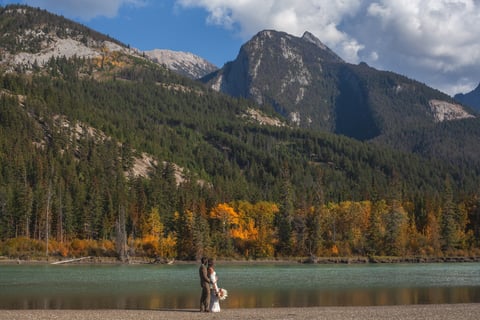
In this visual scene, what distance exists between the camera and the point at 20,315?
35875 mm

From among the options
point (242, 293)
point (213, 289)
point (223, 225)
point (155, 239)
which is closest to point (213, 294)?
point (213, 289)

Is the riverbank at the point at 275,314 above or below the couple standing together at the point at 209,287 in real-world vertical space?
below

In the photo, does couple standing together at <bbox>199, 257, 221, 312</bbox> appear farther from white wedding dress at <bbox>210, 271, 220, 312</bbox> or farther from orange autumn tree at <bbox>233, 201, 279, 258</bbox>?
orange autumn tree at <bbox>233, 201, 279, 258</bbox>

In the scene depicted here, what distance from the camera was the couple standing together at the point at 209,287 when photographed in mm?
36791

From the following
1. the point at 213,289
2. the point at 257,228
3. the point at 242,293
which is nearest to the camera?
the point at 213,289

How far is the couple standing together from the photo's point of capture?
121 ft

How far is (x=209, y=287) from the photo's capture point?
122 feet

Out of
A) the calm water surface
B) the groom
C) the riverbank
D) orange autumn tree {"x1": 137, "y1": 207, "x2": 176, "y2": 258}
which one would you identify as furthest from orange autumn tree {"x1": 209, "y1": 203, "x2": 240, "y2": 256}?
the groom

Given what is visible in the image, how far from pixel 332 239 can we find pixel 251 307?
332 feet

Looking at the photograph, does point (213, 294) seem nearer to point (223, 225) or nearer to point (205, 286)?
point (205, 286)

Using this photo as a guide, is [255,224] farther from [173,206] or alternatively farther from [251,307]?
[251,307]

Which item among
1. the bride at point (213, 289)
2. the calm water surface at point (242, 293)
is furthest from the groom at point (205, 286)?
the calm water surface at point (242, 293)

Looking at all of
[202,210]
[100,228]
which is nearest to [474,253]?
[202,210]

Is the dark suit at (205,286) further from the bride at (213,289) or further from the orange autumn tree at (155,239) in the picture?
the orange autumn tree at (155,239)
